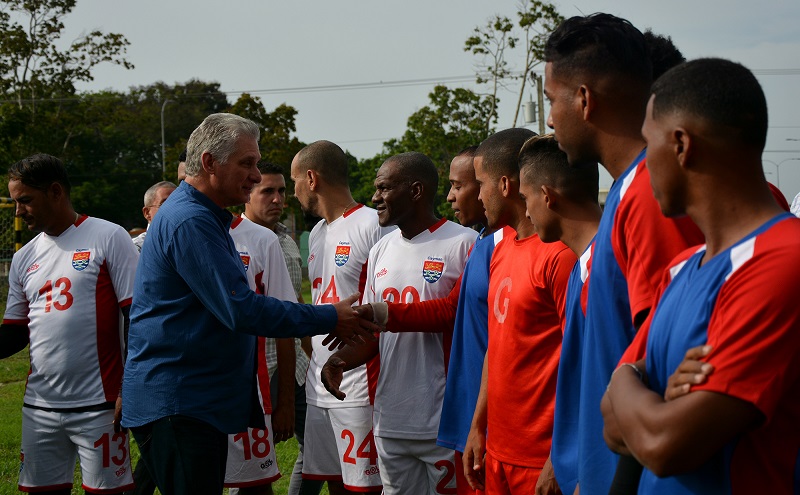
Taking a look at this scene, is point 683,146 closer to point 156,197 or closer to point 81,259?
point 81,259

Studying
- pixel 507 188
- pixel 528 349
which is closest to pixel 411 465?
pixel 528 349

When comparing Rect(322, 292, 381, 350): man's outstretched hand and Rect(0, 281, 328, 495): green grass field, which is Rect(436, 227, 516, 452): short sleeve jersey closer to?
Rect(322, 292, 381, 350): man's outstretched hand

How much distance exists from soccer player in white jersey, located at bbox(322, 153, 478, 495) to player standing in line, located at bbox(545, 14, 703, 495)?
267 centimetres

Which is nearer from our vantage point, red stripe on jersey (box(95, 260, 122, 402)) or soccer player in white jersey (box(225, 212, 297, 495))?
red stripe on jersey (box(95, 260, 122, 402))

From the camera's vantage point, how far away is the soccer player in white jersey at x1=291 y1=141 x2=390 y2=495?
5992mm

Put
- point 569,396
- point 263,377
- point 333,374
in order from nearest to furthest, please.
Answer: point 569,396
point 333,374
point 263,377

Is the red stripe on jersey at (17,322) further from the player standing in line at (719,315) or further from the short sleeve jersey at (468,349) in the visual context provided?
the player standing in line at (719,315)

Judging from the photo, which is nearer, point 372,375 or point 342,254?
point 372,375

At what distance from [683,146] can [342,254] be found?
4451 mm

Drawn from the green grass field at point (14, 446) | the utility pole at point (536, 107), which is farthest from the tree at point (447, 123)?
the green grass field at point (14, 446)

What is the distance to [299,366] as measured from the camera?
736 cm

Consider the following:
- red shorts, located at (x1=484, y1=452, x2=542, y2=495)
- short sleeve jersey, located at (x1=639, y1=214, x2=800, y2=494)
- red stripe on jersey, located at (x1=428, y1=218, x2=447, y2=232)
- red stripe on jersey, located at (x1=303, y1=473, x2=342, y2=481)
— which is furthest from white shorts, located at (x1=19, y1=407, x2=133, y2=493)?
short sleeve jersey, located at (x1=639, y1=214, x2=800, y2=494)

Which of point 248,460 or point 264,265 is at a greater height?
point 264,265

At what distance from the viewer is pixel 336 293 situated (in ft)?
21.0
